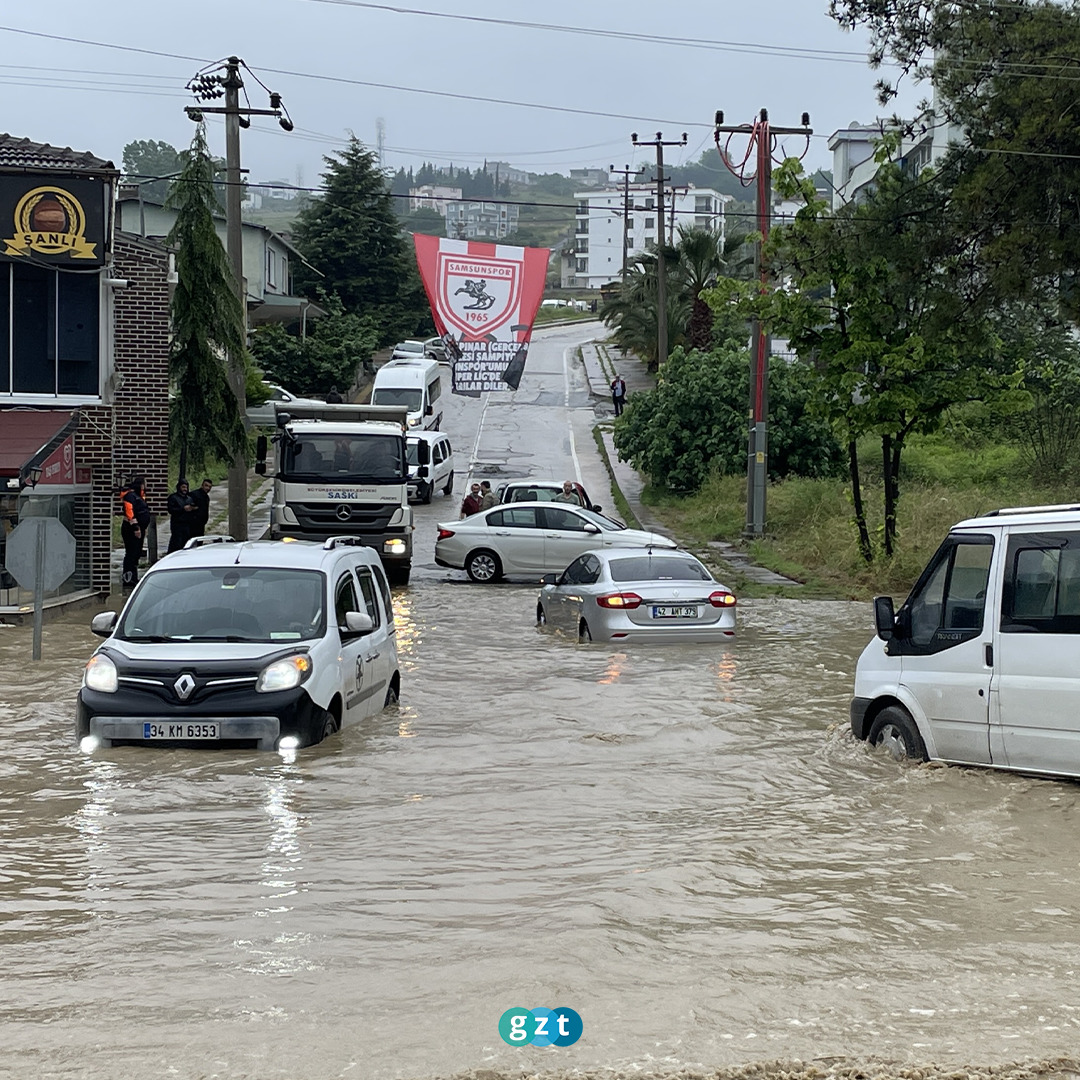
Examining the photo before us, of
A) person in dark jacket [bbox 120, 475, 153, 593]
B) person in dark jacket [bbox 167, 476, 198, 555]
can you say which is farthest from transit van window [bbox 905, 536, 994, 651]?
person in dark jacket [bbox 167, 476, 198, 555]

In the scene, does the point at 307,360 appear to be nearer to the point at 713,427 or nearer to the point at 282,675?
the point at 713,427

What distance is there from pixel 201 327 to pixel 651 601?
13.5 meters

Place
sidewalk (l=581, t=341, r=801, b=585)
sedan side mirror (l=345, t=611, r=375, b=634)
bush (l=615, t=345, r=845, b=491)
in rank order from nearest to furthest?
1. sedan side mirror (l=345, t=611, r=375, b=634)
2. sidewalk (l=581, t=341, r=801, b=585)
3. bush (l=615, t=345, r=845, b=491)

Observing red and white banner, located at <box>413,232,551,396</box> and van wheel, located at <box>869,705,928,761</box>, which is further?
red and white banner, located at <box>413,232,551,396</box>

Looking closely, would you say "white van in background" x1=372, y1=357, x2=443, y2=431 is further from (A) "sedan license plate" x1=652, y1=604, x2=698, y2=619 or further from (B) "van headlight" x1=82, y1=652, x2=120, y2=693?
(B) "van headlight" x1=82, y1=652, x2=120, y2=693

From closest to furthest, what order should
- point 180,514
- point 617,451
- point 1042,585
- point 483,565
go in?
point 1042,585, point 180,514, point 483,565, point 617,451

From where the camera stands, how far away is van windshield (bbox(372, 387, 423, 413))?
4981 centimetres

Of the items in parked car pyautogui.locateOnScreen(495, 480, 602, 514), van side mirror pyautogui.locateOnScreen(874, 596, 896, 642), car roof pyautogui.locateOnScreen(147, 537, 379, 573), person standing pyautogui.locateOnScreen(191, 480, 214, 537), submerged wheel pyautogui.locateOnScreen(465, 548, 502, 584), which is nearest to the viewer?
van side mirror pyautogui.locateOnScreen(874, 596, 896, 642)

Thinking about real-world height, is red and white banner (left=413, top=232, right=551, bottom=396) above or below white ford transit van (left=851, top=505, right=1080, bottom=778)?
above

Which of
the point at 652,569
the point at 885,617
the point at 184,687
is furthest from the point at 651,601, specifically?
the point at 184,687

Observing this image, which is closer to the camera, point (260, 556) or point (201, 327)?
point (260, 556)

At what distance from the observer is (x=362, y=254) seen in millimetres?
73500

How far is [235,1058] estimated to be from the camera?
16.8 ft

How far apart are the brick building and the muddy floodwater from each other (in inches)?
409
